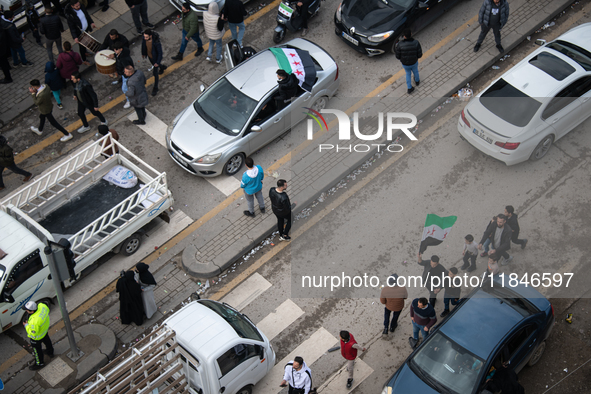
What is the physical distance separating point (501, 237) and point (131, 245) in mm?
7317

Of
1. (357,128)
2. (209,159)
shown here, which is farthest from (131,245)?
(357,128)

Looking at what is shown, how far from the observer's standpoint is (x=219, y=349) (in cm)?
1027

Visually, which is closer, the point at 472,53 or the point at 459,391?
the point at 459,391

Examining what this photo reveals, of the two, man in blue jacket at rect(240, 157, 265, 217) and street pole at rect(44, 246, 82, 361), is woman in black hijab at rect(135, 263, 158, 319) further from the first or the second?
man in blue jacket at rect(240, 157, 265, 217)

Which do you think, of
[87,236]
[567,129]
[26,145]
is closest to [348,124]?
[567,129]

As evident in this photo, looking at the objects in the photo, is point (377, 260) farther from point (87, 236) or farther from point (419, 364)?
point (87, 236)

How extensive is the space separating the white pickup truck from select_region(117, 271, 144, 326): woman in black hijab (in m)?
1.20

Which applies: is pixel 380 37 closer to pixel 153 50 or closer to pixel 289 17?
pixel 289 17

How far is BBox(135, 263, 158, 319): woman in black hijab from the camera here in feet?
38.2

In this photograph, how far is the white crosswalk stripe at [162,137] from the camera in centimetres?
1446

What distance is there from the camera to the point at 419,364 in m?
10.7

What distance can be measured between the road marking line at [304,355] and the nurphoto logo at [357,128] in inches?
179

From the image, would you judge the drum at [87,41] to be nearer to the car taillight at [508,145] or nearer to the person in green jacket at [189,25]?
the person in green jacket at [189,25]

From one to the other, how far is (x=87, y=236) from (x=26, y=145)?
3.93 metres
